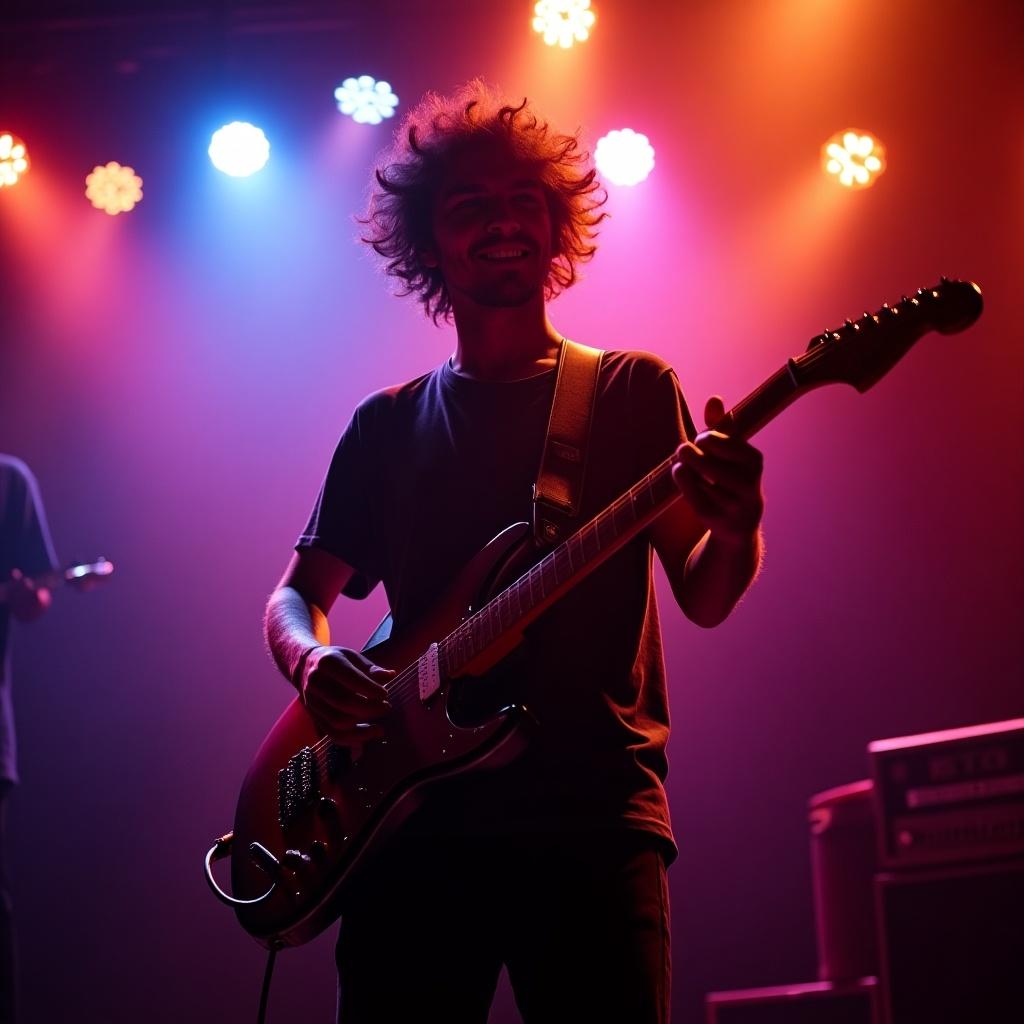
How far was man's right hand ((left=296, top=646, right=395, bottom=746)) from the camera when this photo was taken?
7.27ft

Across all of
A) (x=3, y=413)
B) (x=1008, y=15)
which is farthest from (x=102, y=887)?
Answer: (x=1008, y=15)

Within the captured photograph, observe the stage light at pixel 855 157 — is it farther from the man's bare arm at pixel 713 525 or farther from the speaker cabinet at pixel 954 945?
the man's bare arm at pixel 713 525

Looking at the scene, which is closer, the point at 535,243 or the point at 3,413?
the point at 535,243

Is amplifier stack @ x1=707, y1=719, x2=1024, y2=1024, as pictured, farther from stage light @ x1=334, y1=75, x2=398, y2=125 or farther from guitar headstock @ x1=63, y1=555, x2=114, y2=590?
stage light @ x1=334, y1=75, x2=398, y2=125

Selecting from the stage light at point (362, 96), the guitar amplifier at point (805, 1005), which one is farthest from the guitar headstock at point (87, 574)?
the guitar amplifier at point (805, 1005)

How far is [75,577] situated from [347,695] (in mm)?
3452

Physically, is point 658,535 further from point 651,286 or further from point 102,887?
point 102,887

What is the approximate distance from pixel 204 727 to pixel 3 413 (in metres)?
1.84

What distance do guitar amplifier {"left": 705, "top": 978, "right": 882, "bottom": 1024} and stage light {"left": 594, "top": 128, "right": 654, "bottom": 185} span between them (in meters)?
3.54

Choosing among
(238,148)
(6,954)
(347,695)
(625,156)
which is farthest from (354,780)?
(238,148)

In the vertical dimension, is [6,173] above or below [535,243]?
above

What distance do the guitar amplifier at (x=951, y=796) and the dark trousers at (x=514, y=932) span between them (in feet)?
4.83

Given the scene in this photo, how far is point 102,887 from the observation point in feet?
17.1

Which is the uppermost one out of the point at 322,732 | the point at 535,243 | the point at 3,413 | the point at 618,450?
the point at 3,413
